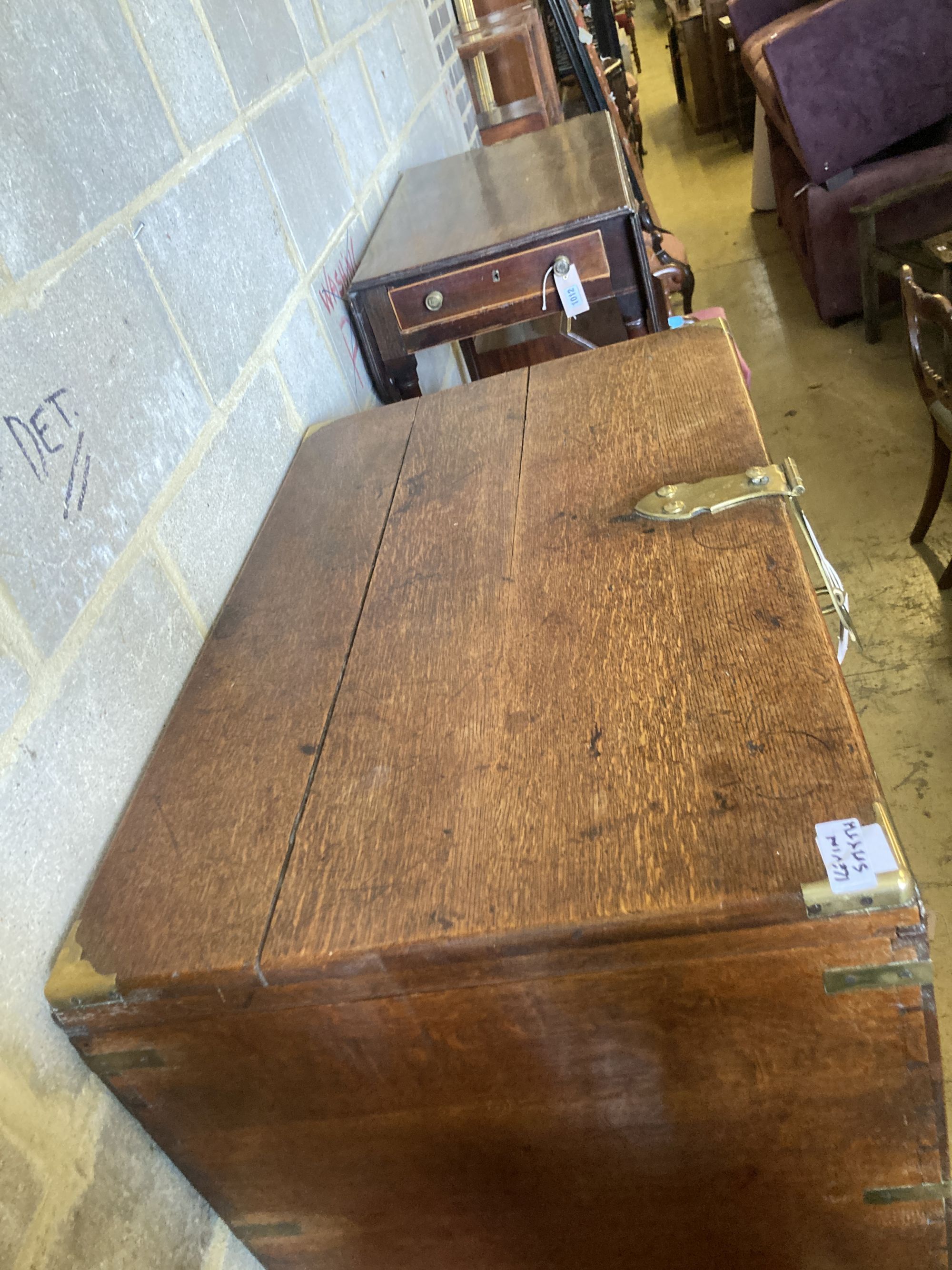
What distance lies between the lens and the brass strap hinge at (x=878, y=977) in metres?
0.58

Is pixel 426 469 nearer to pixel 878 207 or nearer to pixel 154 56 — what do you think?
pixel 154 56

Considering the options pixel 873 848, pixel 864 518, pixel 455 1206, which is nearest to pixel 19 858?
pixel 455 1206

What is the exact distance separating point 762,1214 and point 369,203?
1.94 metres

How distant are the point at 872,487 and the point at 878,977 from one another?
2.39 metres

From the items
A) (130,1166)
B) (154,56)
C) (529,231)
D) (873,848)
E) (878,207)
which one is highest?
(154,56)

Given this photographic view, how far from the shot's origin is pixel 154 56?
1.09 metres

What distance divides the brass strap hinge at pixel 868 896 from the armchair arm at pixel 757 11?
15.2ft

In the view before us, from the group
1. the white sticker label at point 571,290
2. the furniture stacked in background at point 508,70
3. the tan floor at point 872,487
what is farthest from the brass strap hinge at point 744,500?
the furniture stacked in background at point 508,70

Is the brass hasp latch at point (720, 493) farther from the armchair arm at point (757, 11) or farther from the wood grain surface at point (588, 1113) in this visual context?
the armchair arm at point (757, 11)

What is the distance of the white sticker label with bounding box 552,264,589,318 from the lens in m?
1.55

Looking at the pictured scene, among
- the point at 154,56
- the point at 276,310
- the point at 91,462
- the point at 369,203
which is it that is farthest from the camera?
the point at 369,203

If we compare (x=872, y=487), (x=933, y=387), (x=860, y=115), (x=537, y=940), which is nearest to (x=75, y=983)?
(x=537, y=940)

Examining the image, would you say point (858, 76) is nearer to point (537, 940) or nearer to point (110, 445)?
point (110, 445)

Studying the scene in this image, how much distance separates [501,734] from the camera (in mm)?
734
